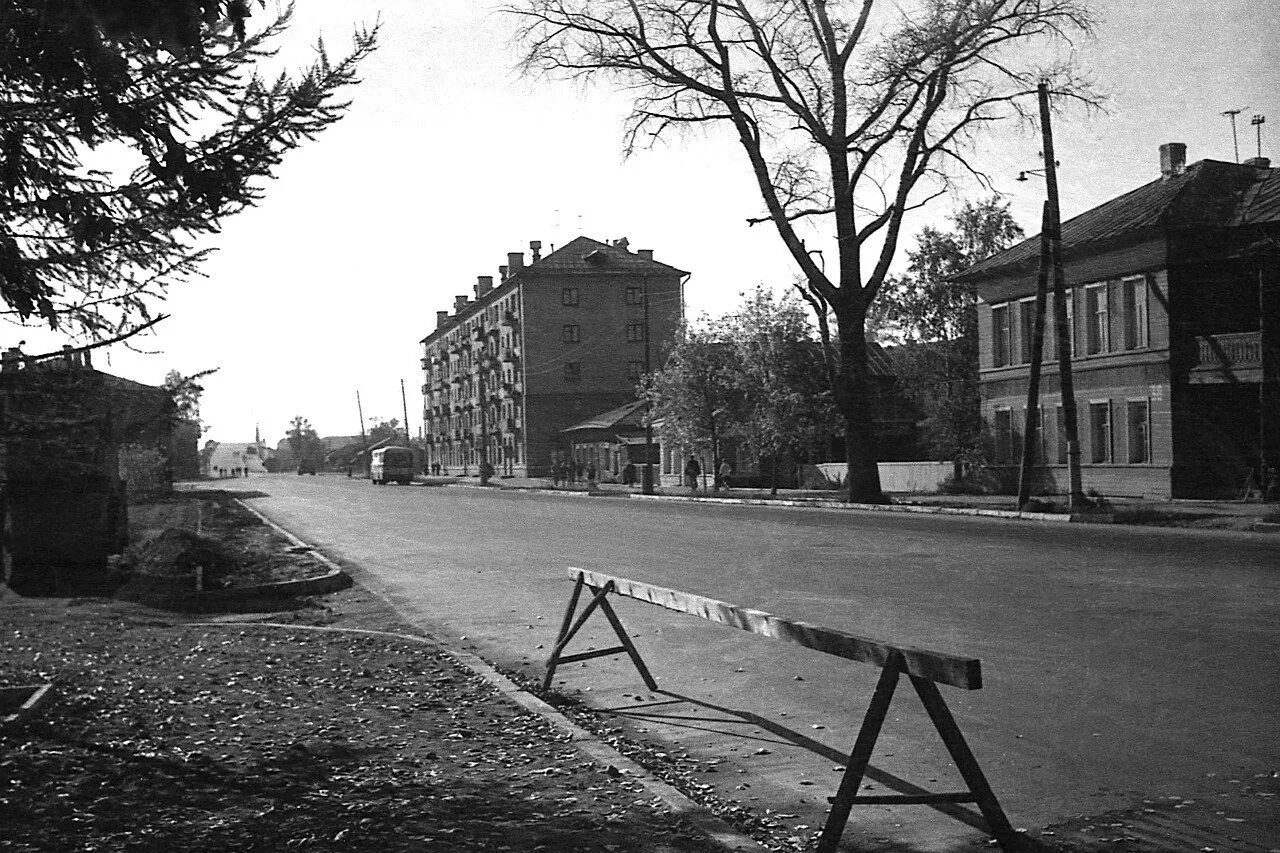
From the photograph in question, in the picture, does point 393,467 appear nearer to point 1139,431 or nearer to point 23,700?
point 1139,431

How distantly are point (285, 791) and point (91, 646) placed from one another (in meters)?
6.19

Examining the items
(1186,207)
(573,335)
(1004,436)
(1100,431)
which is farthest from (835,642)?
(573,335)

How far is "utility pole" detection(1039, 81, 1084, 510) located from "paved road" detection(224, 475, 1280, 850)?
625 centimetres

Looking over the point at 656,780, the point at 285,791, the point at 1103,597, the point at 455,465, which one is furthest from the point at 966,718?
the point at 455,465

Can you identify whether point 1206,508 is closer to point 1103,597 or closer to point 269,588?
point 1103,597

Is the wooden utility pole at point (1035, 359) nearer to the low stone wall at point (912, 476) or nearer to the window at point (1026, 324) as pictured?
the window at point (1026, 324)

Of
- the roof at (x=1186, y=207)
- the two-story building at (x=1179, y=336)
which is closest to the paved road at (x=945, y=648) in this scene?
the two-story building at (x=1179, y=336)

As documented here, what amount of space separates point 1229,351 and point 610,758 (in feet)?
104

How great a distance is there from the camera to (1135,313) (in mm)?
36500

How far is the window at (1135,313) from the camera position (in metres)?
35.9

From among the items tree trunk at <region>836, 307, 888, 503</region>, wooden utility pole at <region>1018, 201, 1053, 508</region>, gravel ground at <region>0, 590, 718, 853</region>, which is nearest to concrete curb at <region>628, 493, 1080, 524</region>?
tree trunk at <region>836, 307, 888, 503</region>

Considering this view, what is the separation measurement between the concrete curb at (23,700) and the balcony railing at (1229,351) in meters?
32.2

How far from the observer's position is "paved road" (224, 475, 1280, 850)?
620cm

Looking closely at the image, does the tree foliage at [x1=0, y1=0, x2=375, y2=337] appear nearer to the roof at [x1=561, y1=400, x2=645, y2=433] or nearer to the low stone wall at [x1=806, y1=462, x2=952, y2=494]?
the low stone wall at [x1=806, y1=462, x2=952, y2=494]
